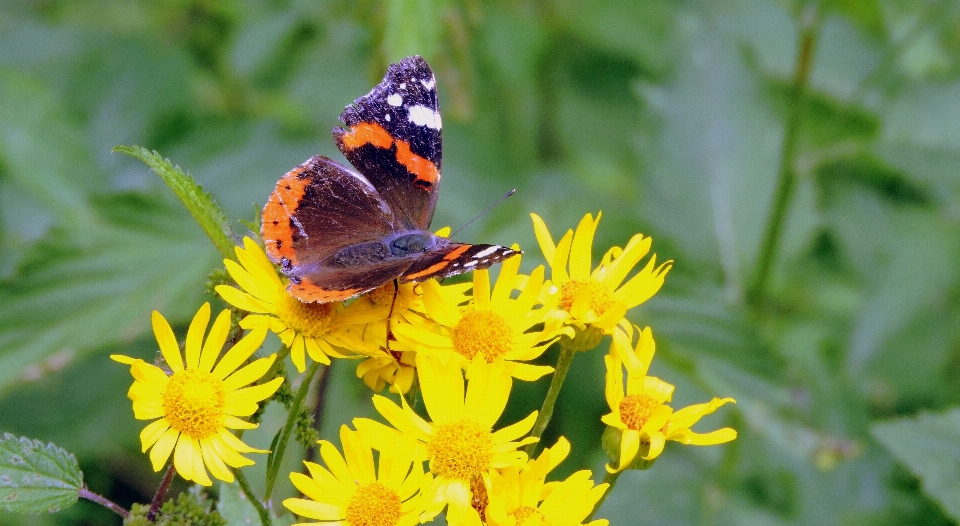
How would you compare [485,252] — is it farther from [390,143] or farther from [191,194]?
[390,143]

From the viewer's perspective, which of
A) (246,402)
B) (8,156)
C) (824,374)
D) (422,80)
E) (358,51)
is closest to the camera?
(246,402)

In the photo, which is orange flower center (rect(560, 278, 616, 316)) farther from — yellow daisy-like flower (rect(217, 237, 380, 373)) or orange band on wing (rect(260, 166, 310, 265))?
orange band on wing (rect(260, 166, 310, 265))


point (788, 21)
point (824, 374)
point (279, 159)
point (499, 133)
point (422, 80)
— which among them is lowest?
point (824, 374)

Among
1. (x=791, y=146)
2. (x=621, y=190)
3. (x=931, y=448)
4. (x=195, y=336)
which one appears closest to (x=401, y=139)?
(x=195, y=336)

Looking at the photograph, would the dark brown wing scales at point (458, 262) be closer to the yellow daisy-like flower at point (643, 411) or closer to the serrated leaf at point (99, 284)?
the yellow daisy-like flower at point (643, 411)

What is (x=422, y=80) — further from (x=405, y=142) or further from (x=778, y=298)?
(x=778, y=298)

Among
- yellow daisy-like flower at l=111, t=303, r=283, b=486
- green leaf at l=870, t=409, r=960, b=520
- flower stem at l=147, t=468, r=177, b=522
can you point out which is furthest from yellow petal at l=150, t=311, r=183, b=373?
green leaf at l=870, t=409, r=960, b=520

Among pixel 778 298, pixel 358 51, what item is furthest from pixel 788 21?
pixel 358 51
